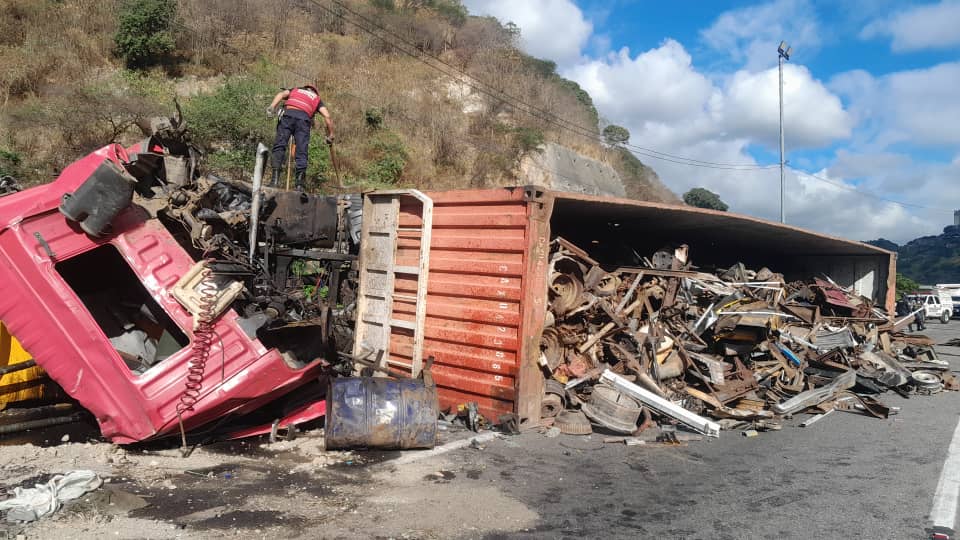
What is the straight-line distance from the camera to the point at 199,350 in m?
4.34

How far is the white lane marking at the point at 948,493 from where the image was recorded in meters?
3.90

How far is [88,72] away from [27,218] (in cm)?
1416

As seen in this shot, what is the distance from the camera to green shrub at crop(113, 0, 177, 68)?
1630 cm

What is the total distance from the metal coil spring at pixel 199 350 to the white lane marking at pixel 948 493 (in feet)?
16.5

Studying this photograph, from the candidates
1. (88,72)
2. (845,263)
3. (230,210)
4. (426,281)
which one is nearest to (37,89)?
(88,72)

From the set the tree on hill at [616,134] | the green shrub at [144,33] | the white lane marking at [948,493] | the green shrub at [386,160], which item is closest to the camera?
the white lane marking at [948,493]

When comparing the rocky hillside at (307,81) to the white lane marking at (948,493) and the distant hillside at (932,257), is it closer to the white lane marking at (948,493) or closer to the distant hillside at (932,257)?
the white lane marking at (948,493)

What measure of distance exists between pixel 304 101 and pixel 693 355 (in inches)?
227

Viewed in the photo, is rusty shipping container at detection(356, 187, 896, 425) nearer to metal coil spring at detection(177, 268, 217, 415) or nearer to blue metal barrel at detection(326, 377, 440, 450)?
blue metal barrel at detection(326, 377, 440, 450)

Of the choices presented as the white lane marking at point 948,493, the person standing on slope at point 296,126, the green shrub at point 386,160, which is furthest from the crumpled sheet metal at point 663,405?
the green shrub at point 386,160

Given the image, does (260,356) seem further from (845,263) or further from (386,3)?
(386,3)

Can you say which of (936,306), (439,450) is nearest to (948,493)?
(439,450)

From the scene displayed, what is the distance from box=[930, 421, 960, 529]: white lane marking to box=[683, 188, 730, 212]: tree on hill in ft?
130

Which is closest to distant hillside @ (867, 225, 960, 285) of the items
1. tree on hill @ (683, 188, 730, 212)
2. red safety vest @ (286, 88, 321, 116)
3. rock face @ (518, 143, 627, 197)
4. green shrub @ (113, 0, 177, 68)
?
tree on hill @ (683, 188, 730, 212)
